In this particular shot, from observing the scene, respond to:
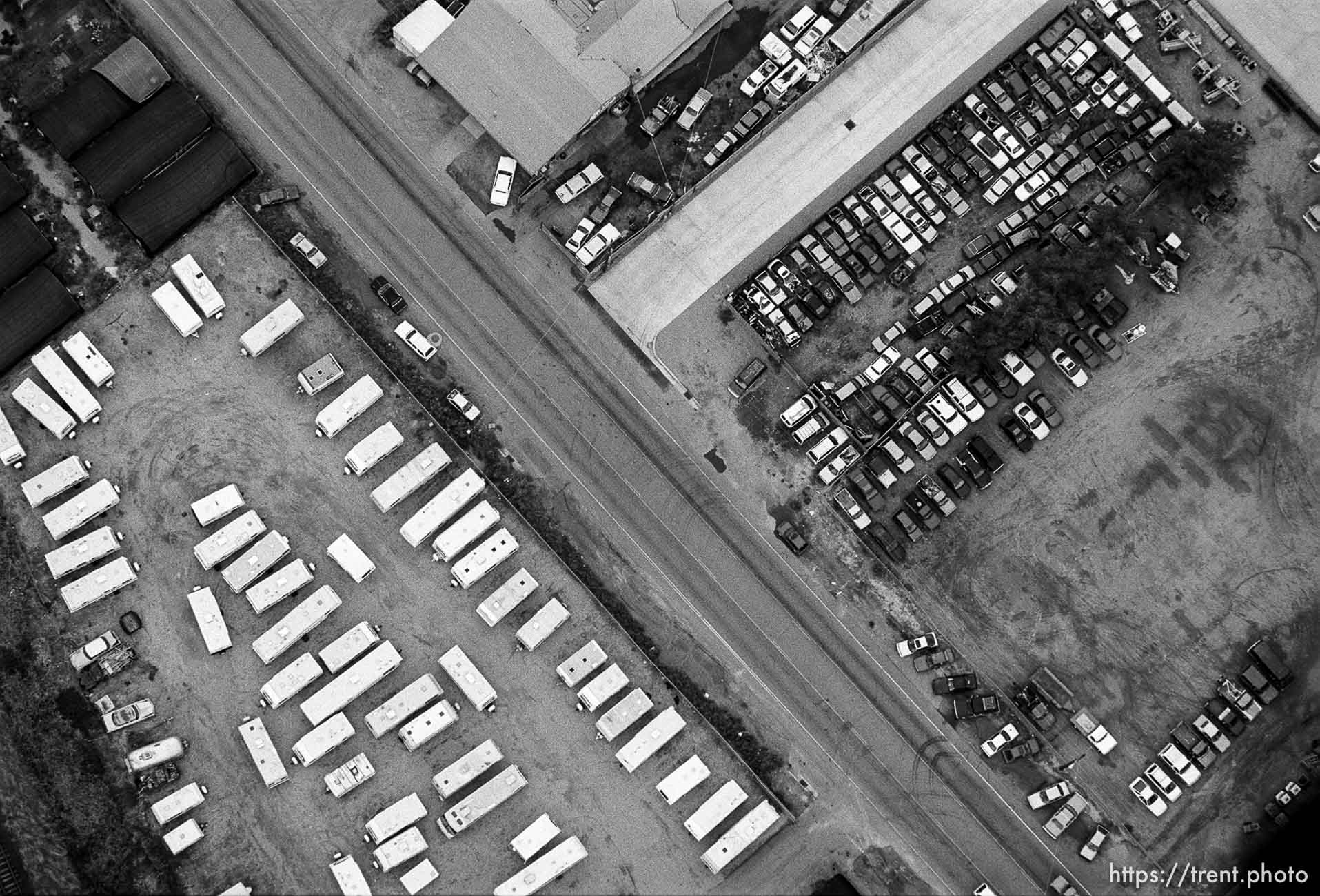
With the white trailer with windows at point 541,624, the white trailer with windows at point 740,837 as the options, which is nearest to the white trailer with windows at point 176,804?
the white trailer with windows at point 541,624

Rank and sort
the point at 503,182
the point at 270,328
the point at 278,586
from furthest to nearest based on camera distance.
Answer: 1. the point at 503,182
2. the point at 270,328
3. the point at 278,586

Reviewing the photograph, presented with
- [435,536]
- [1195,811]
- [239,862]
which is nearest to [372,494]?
[435,536]

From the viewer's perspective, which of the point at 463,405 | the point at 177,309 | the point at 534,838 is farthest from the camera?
the point at 463,405

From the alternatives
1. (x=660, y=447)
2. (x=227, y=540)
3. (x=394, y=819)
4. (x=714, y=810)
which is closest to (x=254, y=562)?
Answer: (x=227, y=540)

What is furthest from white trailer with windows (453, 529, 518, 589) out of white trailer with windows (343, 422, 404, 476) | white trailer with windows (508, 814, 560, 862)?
white trailer with windows (508, 814, 560, 862)

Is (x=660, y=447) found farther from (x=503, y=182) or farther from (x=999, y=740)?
(x=999, y=740)

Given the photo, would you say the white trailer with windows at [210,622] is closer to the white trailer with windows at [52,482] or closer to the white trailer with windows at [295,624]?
the white trailer with windows at [295,624]

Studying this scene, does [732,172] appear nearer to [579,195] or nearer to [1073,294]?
[579,195]
